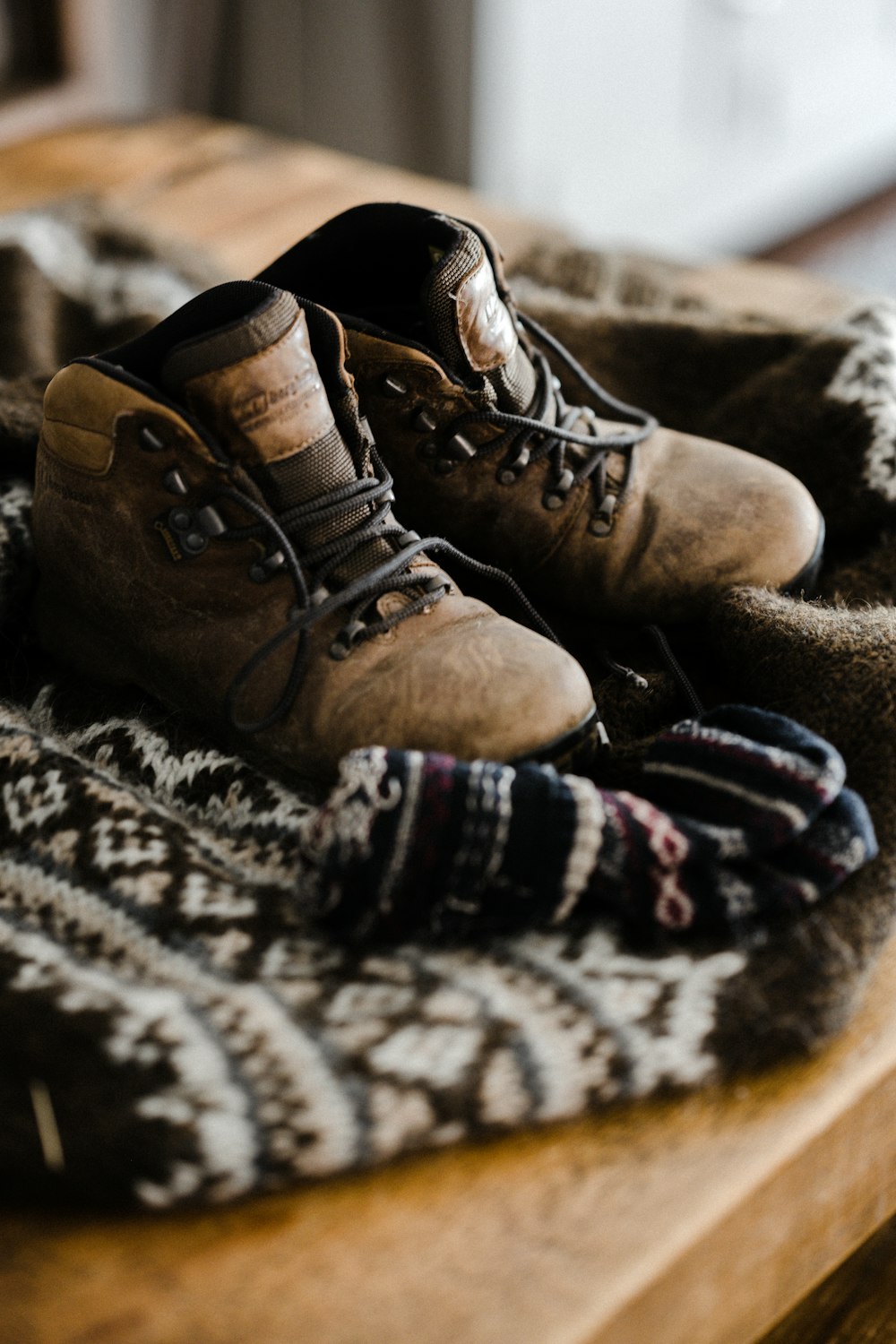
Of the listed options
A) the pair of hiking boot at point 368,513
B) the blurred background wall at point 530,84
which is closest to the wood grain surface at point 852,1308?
the pair of hiking boot at point 368,513

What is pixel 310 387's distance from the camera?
23.3 inches

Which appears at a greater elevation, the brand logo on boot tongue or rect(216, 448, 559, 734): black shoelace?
the brand logo on boot tongue

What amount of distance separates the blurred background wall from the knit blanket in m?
1.36

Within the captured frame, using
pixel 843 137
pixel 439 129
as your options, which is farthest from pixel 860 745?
pixel 843 137

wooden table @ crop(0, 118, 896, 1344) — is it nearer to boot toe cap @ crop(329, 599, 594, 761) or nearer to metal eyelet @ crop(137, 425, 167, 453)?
boot toe cap @ crop(329, 599, 594, 761)

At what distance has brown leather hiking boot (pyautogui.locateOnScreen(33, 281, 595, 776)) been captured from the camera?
1.85 ft

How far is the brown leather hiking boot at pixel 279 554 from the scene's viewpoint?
564 millimetres

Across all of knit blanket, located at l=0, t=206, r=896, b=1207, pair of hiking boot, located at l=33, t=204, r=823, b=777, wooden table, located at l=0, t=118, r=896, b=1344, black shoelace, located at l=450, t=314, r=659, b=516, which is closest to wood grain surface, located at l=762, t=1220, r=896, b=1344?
wooden table, located at l=0, t=118, r=896, b=1344

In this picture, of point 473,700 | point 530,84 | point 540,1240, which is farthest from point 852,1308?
point 530,84

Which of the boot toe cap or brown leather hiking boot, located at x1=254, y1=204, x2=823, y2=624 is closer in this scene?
the boot toe cap

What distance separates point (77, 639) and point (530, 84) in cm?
175

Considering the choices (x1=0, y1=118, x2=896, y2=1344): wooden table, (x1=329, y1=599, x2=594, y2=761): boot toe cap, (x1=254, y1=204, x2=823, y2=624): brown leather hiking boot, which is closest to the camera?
(x1=0, y1=118, x2=896, y2=1344): wooden table

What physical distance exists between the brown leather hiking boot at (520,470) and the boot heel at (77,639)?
189mm

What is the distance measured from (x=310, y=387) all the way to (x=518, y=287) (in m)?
0.58
